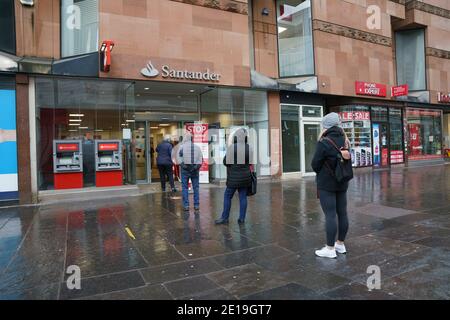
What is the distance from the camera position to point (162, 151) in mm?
10281

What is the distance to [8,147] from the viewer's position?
8.66m

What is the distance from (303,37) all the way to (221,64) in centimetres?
451

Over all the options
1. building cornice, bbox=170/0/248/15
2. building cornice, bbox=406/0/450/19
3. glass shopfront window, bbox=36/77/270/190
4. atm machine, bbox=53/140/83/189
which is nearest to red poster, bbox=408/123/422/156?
building cornice, bbox=406/0/450/19

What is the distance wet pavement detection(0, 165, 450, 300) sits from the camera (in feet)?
11.3

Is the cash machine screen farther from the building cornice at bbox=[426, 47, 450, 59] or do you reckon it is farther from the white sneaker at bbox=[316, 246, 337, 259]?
the building cornice at bbox=[426, 47, 450, 59]

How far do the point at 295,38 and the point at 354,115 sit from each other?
4.69 m

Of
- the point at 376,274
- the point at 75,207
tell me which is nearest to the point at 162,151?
the point at 75,207

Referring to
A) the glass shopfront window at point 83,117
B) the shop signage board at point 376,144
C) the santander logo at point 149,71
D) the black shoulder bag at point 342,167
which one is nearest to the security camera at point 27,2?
the glass shopfront window at point 83,117

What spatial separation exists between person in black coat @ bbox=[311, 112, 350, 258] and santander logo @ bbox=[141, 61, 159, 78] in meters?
6.98

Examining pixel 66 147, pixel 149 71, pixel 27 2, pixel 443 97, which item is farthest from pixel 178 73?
pixel 443 97

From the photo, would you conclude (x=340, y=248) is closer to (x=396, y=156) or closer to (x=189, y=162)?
(x=189, y=162)

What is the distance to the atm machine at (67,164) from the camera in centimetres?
945

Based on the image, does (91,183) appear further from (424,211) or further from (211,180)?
(424,211)
